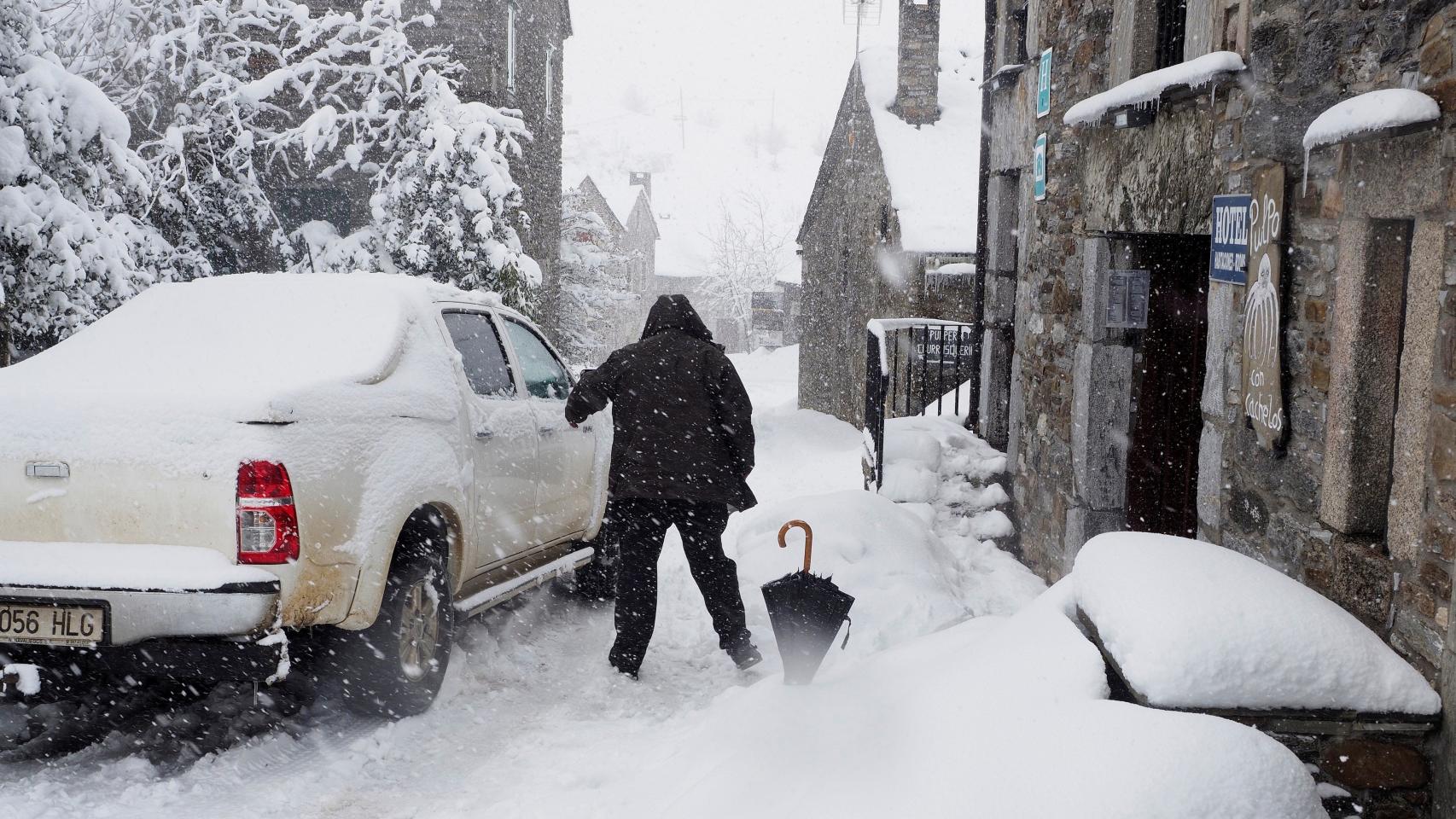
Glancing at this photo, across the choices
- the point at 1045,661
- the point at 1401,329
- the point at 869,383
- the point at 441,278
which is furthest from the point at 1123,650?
the point at 441,278

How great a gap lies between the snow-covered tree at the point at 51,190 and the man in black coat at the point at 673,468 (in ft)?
17.3

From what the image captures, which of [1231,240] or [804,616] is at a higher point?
[1231,240]

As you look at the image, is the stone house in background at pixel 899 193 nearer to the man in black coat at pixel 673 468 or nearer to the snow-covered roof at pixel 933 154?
the snow-covered roof at pixel 933 154

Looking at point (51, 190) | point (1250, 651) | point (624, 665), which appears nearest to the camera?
point (1250, 651)

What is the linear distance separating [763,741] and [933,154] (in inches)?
553

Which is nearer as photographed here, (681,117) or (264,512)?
(264,512)

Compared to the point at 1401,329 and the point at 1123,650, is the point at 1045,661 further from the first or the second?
the point at 1401,329

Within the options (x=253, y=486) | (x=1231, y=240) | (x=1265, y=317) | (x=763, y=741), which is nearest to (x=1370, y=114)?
(x=1265, y=317)

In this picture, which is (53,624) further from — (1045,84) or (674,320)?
(1045,84)

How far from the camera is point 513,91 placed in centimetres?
1652

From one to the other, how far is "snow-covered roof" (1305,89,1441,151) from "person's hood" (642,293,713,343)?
260cm

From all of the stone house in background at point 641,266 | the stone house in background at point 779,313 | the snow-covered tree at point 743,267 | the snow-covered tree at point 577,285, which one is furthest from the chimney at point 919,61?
the snow-covered tree at point 743,267

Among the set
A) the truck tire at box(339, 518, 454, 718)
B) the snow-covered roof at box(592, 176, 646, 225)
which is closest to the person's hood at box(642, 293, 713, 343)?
the truck tire at box(339, 518, 454, 718)

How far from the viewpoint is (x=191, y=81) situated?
1235 cm
